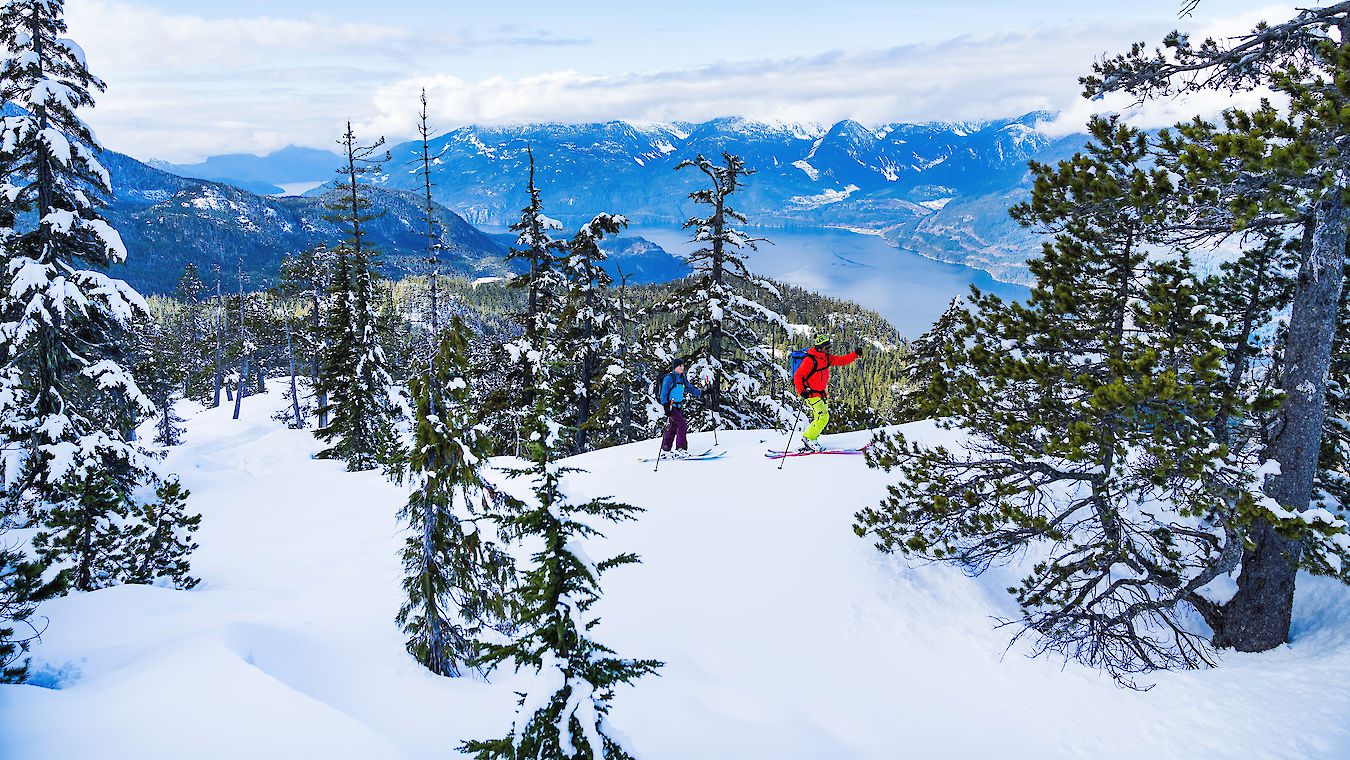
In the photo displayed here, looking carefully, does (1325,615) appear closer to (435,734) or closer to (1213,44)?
(1213,44)

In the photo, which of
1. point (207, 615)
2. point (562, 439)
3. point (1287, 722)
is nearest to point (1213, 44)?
point (1287, 722)

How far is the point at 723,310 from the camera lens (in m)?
21.2

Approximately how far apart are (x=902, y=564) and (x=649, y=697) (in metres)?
4.82

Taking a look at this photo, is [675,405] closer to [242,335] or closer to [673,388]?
[673,388]

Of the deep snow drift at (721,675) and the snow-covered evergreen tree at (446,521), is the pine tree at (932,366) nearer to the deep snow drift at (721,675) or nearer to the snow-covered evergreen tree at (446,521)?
the deep snow drift at (721,675)

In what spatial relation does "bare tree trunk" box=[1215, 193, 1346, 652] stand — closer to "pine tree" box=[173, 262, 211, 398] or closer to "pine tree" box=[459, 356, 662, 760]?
"pine tree" box=[459, 356, 662, 760]

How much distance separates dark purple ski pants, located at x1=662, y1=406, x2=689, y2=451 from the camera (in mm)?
14828

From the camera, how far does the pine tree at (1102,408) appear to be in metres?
6.77

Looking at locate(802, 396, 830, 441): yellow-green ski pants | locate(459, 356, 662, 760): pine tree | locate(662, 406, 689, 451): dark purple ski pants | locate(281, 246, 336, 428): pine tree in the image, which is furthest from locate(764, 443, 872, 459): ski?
locate(281, 246, 336, 428): pine tree

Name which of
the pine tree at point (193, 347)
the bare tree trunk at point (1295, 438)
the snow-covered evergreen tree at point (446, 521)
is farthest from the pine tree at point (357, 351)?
the pine tree at point (193, 347)

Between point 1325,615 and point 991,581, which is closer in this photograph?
point 1325,615

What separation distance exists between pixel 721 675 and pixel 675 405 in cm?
813

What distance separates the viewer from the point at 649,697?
6.48 m

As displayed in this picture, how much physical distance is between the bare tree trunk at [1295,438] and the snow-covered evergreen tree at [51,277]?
1750cm
